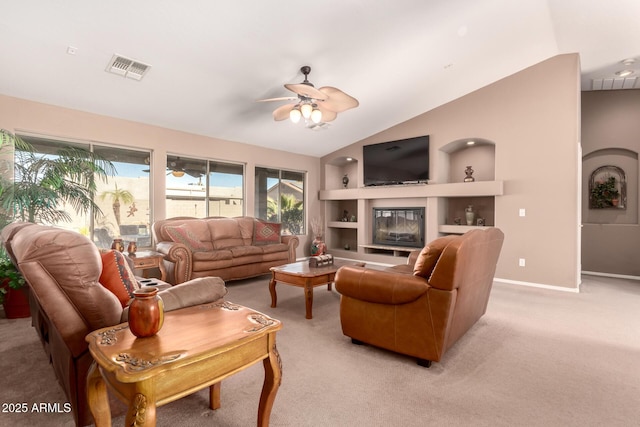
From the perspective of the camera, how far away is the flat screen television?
593cm

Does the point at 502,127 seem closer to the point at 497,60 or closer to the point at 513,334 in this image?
the point at 497,60

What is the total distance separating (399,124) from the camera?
6305mm

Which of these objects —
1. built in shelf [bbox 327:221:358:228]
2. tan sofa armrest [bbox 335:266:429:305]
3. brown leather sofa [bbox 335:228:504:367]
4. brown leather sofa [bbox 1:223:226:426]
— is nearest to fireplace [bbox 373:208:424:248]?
built in shelf [bbox 327:221:358:228]

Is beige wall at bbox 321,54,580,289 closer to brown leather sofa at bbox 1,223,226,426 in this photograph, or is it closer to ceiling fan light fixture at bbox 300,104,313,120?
ceiling fan light fixture at bbox 300,104,313,120

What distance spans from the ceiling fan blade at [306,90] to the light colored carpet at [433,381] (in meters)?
2.36

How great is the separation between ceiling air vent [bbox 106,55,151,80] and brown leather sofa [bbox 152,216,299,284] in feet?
6.66

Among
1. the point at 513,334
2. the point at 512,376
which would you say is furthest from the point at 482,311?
the point at 512,376

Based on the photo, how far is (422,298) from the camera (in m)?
2.19

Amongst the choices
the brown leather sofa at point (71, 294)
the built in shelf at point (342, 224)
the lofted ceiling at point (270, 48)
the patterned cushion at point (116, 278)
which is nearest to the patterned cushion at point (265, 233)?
the lofted ceiling at point (270, 48)

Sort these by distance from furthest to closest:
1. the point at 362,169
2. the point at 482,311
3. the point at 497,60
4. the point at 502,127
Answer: the point at 362,169 → the point at 502,127 → the point at 497,60 → the point at 482,311

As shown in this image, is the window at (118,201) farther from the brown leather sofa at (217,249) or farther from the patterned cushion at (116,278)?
the patterned cushion at (116,278)

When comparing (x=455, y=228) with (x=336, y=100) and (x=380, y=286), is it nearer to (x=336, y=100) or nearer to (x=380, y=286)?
(x=336, y=100)

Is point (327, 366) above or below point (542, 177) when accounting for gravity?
below

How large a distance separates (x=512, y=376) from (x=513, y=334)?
0.84 meters
